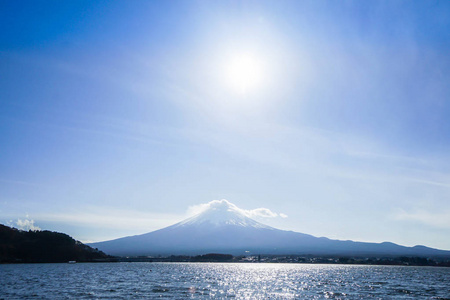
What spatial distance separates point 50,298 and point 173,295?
20.0 meters

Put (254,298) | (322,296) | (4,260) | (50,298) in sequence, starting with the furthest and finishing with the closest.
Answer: (4,260) < (322,296) < (254,298) < (50,298)

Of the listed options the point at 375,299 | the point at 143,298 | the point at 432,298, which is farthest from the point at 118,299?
the point at 432,298

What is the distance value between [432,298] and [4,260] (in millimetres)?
218692

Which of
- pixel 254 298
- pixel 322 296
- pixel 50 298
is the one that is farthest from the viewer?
pixel 322 296

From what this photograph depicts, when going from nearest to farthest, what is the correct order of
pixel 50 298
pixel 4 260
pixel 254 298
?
pixel 50 298 < pixel 254 298 < pixel 4 260

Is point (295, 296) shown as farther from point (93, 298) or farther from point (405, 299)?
point (93, 298)

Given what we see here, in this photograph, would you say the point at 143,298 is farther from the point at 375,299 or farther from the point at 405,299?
the point at 405,299

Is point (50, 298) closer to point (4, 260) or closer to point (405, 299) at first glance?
point (405, 299)

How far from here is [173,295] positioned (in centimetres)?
6019

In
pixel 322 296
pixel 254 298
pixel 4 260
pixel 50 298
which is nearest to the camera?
pixel 50 298

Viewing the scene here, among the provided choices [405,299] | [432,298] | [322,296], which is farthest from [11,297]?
[432,298]

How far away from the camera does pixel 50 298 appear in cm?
5450

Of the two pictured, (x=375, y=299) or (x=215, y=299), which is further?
(x=375, y=299)

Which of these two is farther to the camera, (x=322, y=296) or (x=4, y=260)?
(x=4, y=260)
